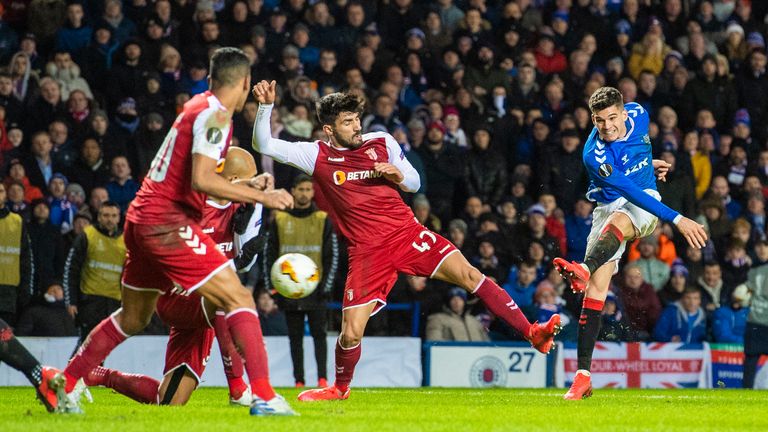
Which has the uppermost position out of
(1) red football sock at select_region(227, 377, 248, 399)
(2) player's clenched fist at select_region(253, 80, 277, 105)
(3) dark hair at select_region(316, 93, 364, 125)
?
(2) player's clenched fist at select_region(253, 80, 277, 105)

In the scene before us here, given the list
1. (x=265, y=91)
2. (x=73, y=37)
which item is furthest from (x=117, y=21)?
(x=265, y=91)

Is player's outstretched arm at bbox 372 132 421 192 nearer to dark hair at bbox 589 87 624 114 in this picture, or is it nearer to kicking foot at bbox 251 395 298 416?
dark hair at bbox 589 87 624 114

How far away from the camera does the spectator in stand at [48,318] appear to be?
50.1 feet

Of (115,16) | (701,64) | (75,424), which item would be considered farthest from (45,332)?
(701,64)

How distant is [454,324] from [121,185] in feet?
14.8

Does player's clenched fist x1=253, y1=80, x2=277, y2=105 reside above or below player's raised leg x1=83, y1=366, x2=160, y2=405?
above

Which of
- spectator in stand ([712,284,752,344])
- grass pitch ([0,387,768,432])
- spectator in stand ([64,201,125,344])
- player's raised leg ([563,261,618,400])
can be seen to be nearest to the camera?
grass pitch ([0,387,768,432])

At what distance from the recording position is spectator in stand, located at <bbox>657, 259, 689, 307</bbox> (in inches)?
694

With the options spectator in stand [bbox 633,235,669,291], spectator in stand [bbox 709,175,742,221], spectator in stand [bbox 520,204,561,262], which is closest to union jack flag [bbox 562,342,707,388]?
spectator in stand [bbox 633,235,669,291]

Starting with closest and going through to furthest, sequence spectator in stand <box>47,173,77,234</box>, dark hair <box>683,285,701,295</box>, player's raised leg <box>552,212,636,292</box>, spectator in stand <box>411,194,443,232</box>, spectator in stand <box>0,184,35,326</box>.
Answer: player's raised leg <box>552,212,636,292</box> → spectator in stand <box>0,184,35,326</box> → spectator in stand <box>47,173,77,234</box> → spectator in stand <box>411,194,443,232</box> → dark hair <box>683,285,701,295</box>

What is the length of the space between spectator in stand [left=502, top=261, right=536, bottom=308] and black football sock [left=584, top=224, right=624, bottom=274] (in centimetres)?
582

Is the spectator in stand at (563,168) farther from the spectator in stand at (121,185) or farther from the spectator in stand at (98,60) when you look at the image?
the spectator in stand at (98,60)

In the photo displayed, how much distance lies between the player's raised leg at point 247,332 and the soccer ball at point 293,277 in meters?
2.72

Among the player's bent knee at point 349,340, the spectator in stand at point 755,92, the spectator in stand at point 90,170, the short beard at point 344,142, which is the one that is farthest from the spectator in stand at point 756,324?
the spectator in stand at point 90,170
